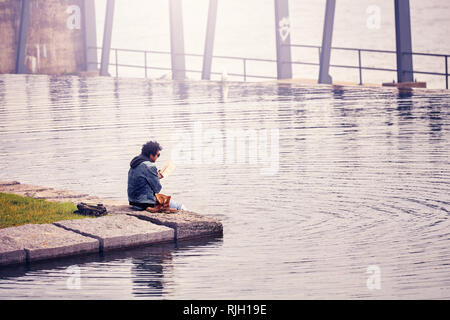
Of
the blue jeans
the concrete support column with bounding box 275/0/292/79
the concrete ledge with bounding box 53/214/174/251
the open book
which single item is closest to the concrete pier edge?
the concrete ledge with bounding box 53/214/174/251

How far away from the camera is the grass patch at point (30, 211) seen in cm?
809

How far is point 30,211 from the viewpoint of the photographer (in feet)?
27.8

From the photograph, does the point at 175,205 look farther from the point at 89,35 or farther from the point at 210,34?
the point at 89,35

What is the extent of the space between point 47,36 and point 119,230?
27.5 metres

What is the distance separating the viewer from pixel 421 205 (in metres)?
8.53

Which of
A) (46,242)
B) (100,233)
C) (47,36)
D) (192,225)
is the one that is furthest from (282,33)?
(46,242)

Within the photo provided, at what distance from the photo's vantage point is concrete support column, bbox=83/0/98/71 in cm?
3575

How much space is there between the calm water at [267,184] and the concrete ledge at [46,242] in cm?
16

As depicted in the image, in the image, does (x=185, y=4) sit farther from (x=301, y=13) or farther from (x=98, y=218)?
(x=98, y=218)

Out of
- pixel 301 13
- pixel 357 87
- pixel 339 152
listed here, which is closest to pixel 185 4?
pixel 301 13

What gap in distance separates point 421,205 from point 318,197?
3.74ft

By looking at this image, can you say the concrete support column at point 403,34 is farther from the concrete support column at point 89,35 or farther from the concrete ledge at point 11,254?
the concrete ledge at point 11,254

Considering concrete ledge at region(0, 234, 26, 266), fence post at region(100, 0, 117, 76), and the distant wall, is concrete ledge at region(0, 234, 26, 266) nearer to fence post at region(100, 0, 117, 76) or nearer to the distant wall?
the distant wall
